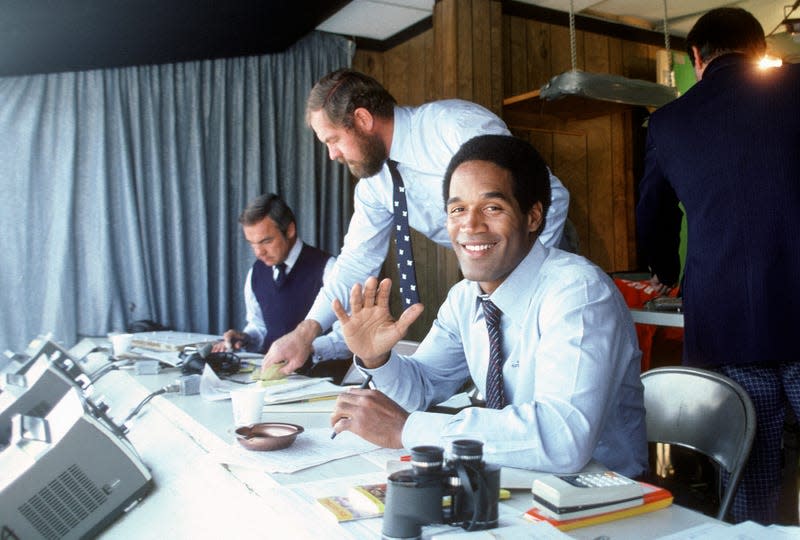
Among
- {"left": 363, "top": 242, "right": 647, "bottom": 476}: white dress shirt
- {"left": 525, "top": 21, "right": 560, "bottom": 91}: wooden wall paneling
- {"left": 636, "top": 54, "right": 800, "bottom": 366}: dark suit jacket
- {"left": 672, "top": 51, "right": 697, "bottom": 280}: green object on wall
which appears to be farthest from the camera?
{"left": 672, "top": 51, "right": 697, "bottom": 280}: green object on wall

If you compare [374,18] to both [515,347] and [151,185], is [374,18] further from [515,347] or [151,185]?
[515,347]

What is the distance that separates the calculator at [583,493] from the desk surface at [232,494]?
0.03 m

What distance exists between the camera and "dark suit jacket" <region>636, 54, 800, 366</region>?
1737 millimetres

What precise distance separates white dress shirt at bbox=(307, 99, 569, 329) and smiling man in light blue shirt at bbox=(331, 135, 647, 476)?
1.50 ft

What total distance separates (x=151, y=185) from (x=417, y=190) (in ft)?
8.08

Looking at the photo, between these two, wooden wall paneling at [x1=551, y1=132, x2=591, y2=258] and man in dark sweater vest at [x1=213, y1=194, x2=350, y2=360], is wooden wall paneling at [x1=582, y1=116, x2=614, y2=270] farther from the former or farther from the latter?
man in dark sweater vest at [x1=213, y1=194, x2=350, y2=360]

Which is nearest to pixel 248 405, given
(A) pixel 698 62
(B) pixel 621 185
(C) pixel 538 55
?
(A) pixel 698 62

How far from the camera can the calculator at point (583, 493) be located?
0.94 m

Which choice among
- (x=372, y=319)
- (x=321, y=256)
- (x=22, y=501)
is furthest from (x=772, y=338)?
(x=321, y=256)

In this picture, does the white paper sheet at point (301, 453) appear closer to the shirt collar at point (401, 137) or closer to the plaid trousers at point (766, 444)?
the plaid trousers at point (766, 444)

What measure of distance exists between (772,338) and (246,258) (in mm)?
3492

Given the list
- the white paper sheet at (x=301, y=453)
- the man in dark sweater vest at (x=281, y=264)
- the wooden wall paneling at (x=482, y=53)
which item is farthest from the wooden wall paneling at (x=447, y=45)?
the white paper sheet at (x=301, y=453)

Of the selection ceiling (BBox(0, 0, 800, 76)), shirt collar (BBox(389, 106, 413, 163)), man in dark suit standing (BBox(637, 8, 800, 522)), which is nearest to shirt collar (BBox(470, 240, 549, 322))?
man in dark suit standing (BBox(637, 8, 800, 522))

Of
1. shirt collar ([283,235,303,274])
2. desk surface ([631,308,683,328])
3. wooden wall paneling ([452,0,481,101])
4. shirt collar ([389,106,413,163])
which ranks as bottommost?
desk surface ([631,308,683,328])
